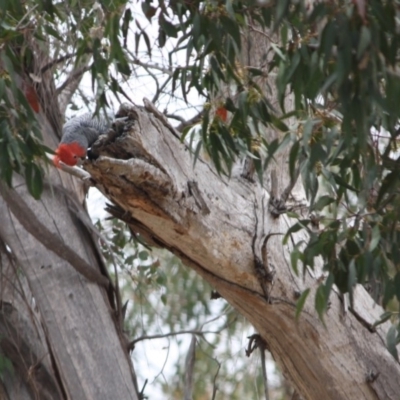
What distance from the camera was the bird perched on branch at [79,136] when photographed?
3.21m

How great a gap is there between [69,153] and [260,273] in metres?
0.77

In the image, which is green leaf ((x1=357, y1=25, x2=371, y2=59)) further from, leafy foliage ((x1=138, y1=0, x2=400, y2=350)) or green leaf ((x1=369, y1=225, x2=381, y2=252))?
green leaf ((x1=369, y1=225, x2=381, y2=252))

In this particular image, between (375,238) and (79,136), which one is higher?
(79,136)

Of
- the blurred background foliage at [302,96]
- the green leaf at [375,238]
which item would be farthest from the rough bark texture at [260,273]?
the green leaf at [375,238]

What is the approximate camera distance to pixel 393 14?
2.30 m

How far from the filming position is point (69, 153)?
10.7ft

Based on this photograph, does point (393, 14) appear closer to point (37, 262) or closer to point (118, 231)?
point (37, 262)

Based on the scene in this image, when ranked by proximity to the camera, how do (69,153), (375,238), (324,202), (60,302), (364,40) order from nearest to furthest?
(364,40) < (375,238) < (324,202) < (69,153) < (60,302)

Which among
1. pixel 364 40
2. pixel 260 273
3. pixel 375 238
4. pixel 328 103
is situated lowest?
pixel 375 238

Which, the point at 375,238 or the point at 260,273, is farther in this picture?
the point at 260,273

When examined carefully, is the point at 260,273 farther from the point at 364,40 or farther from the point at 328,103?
the point at 364,40

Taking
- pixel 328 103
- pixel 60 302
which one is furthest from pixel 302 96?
pixel 60 302

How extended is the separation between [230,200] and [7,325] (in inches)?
62.4

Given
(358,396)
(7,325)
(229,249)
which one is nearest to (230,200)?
(229,249)
